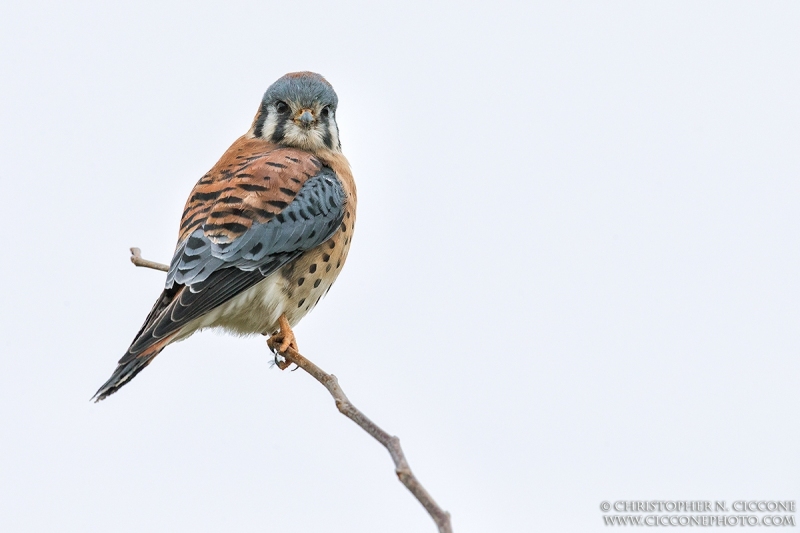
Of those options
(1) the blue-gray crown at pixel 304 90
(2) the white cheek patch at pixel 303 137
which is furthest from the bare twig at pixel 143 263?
(1) the blue-gray crown at pixel 304 90

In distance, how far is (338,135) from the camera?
6.41m

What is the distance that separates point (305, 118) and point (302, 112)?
77 mm

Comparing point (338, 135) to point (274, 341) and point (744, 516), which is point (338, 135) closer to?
point (274, 341)

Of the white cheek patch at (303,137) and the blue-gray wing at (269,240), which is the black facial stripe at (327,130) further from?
the blue-gray wing at (269,240)

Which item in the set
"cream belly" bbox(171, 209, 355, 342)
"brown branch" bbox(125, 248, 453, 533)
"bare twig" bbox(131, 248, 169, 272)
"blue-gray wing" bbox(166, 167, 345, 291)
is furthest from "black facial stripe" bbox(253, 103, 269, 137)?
"brown branch" bbox(125, 248, 453, 533)

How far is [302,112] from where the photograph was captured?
6156 mm

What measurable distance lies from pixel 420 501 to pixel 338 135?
161 inches

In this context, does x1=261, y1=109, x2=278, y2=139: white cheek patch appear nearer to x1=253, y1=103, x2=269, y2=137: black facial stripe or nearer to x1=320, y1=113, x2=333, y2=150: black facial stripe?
x1=253, y1=103, x2=269, y2=137: black facial stripe

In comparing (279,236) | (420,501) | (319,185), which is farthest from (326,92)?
(420,501)

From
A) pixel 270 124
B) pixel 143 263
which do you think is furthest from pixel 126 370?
pixel 270 124

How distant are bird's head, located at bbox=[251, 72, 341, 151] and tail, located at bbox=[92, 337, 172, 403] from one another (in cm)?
184

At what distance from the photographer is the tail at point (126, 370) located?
461 centimetres

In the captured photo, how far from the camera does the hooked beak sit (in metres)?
6.10

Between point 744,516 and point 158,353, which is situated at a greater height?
point 158,353
